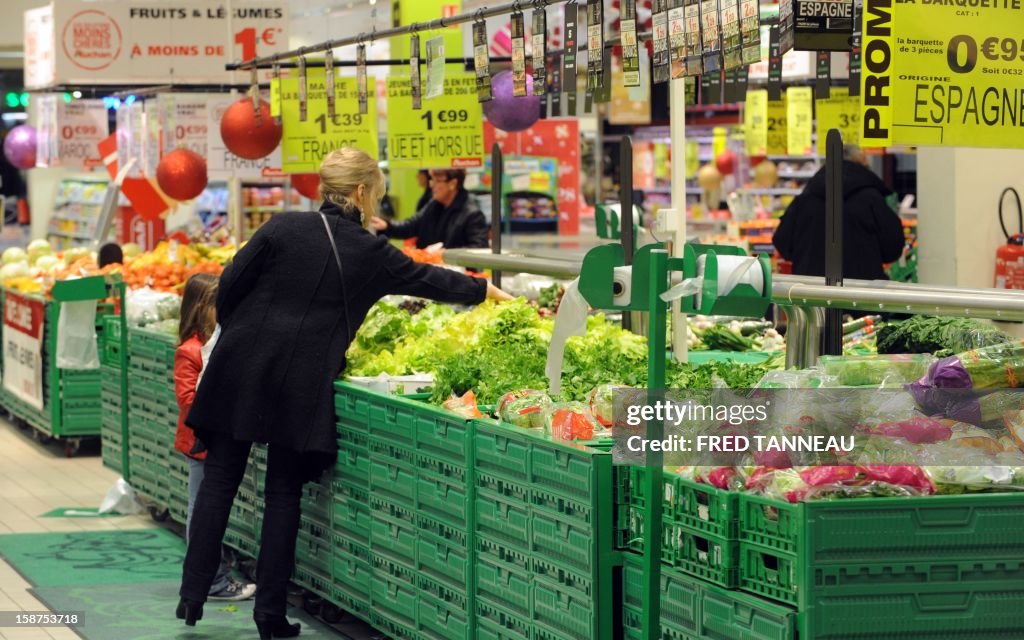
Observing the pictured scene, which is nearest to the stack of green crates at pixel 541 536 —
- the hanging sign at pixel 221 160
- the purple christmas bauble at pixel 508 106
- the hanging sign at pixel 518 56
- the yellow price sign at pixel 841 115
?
the hanging sign at pixel 518 56

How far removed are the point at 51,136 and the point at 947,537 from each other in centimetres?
1394

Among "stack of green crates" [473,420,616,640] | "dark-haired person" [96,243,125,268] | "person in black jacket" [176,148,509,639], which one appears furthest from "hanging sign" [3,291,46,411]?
"stack of green crates" [473,420,616,640]

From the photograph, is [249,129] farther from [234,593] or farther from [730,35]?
[730,35]

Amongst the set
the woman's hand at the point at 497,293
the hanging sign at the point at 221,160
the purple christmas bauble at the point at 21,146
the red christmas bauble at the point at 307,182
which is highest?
the purple christmas bauble at the point at 21,146

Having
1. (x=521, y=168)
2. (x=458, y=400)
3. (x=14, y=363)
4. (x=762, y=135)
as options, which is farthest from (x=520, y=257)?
(x=521, y=168)

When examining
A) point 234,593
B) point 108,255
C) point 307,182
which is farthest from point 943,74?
point 108,255

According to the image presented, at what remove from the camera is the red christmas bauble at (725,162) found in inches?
773

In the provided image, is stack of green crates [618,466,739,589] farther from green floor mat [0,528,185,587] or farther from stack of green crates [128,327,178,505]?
stack of green crates [128,327,178,505]

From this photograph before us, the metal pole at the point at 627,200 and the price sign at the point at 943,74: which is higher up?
the price sign at the point at 943,74

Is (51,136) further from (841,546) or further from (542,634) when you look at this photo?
(841,546)

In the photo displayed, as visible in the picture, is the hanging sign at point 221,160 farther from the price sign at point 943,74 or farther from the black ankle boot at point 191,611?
the price sign at point 943,74

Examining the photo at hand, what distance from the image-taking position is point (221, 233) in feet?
48.6

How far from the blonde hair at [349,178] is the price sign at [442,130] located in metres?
3.37

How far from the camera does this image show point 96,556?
7.29m
